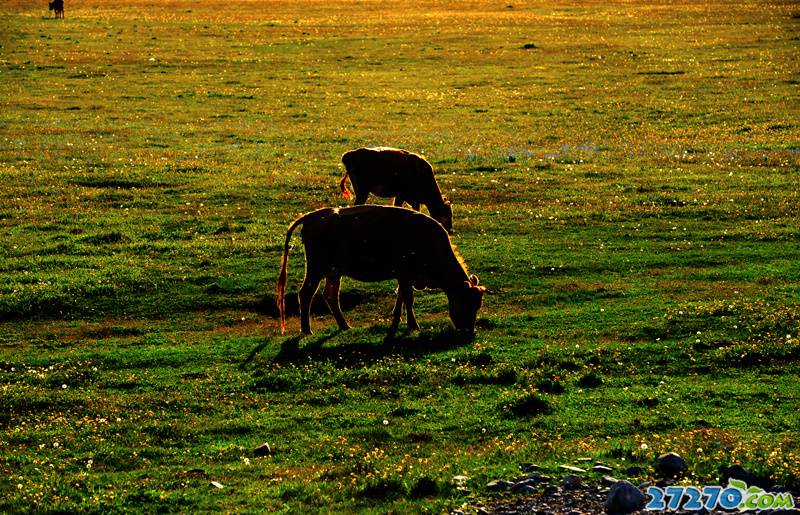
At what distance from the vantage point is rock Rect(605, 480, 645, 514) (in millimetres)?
10688

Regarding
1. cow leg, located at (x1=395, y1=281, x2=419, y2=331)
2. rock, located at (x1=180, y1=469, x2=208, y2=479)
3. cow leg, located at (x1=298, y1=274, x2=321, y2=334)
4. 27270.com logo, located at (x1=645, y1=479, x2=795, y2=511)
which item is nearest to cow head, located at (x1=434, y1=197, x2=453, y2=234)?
cow leg, located at (x1=395, y1=281, x2=419, y2=331)

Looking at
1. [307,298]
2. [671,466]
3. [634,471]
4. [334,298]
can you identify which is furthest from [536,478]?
[334,298]

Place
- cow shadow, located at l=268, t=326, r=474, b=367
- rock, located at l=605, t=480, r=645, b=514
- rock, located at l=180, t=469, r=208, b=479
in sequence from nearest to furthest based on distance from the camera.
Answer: rock, located at l=605, t=480, r=645, b=514
rock, located at l=180, t=469, r=208, b=479
cow shadow, located at l=268, t=326, r=474, b=367

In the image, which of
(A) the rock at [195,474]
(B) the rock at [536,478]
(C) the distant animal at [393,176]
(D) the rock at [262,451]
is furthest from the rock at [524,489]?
(C) the distant animal at [393,176]

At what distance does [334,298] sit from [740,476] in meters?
9.08

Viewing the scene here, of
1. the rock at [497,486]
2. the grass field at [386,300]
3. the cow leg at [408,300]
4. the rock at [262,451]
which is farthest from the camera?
the cow leg at [408,300]

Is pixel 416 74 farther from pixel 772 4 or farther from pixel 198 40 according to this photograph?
pixel 772 4

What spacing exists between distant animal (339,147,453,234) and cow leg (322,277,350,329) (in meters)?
7.27

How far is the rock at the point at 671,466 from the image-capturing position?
38.5 feet

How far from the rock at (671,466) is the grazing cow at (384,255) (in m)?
6.70

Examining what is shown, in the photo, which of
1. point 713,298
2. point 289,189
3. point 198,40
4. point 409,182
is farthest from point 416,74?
point 713,298

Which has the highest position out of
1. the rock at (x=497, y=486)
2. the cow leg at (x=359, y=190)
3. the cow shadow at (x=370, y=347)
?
the cow leg at (x=359, y=190)

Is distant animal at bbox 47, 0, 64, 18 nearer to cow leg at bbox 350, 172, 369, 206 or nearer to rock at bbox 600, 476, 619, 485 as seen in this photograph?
cow leg at bbox 350, 172, 369, 206

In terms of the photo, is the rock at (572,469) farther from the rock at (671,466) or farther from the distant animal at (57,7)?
the distant animal at (57,7)
